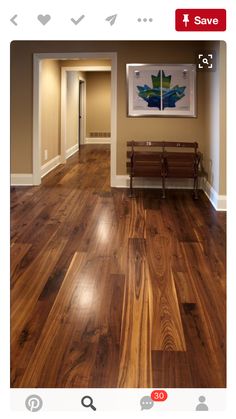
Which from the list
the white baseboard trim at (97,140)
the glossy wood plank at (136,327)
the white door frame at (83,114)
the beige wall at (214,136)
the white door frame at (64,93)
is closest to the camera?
the glossy wood plank at (136,327)

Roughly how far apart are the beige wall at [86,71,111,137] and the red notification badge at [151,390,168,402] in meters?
7.41

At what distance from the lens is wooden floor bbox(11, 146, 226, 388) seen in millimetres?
935

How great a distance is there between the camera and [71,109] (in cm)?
589

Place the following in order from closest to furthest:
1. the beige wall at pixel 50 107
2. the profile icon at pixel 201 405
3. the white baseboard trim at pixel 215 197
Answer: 1. the profile icon at pixel 201 405
2. the white baseboard trim at pixel 215 197
3. the beige wall at pixel 50 107

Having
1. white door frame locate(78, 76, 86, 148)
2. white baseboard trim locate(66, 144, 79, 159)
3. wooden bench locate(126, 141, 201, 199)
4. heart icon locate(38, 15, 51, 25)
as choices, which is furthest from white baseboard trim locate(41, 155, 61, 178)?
heart icon locate(38, 15, 51, 25)

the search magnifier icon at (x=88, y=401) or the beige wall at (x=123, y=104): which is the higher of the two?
the beige wall at (x=123, y=104)

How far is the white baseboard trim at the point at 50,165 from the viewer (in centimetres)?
414

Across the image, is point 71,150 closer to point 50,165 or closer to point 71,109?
point 71,109

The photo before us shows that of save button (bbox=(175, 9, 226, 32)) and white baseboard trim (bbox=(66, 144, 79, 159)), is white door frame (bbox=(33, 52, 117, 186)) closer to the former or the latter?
white baseboard trim (bbox=(66, 144, 79, 159))

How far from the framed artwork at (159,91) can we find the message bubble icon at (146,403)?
322cm

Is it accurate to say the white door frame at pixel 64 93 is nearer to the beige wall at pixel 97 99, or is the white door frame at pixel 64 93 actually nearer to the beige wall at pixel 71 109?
the beige wall at pixel 71 109

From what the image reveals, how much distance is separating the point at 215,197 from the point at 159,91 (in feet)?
3.66

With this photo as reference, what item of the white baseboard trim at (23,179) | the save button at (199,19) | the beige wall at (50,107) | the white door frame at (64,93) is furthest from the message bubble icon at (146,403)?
the white door frame at (64,93)
